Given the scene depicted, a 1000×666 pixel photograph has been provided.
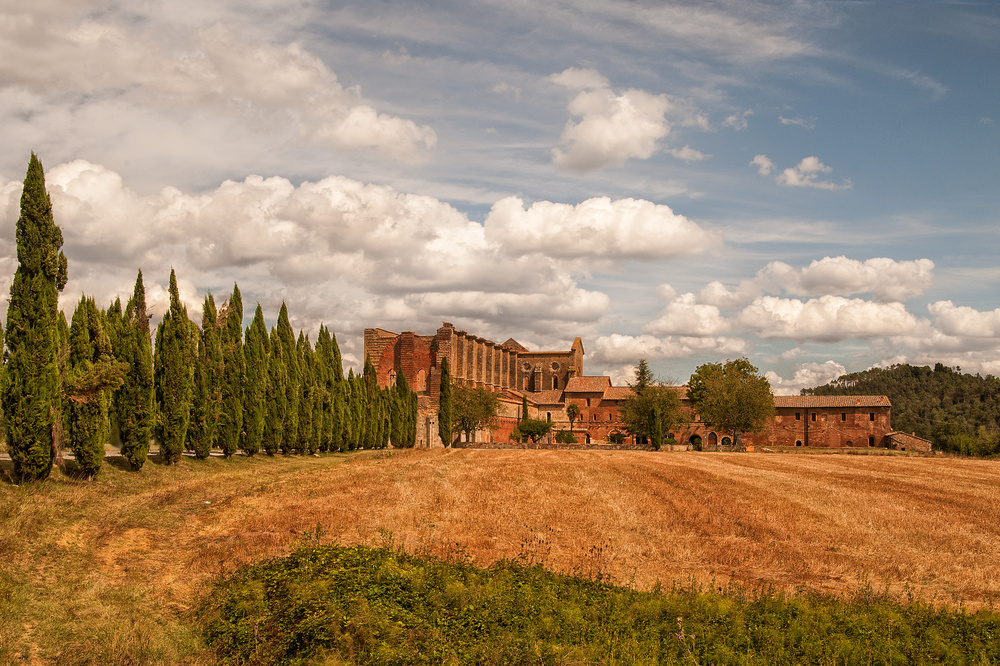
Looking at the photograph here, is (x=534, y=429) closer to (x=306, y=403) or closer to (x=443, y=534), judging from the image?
(x=306, y=403)

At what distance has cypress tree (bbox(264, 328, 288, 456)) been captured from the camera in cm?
3055

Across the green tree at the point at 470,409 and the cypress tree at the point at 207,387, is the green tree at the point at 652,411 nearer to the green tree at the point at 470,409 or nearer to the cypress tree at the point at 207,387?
the green tree at the point at 470,409

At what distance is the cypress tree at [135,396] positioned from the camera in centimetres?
1970

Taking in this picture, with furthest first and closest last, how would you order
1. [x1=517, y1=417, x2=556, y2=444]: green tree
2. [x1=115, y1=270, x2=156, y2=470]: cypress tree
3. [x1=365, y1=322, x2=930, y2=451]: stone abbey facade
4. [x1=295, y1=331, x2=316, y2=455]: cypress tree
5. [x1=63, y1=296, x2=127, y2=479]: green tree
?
[x1=365, y1=322, x2=930, y2=451]: stone abbey facade < [x1=517, y1=417, x2=556, y2=444]: green tree < [x1=295, y1=331, x2=316, y2=455]: cypress tree < [x1=115, y1=270, x2=156, y2=470]: cypress tree < [x1=63, y1=296, x2=127, y2=479]: green tree

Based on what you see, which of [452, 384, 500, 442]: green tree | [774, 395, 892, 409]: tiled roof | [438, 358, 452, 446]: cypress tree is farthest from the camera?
[774, 395, 892, 409]: tiled roof

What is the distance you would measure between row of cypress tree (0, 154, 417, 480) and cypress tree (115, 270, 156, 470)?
3 cm

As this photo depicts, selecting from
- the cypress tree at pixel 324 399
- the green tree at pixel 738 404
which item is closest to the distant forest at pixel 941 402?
the green tree at pixel 738 404

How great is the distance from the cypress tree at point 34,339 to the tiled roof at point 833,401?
226 ft

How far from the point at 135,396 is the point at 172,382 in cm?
201

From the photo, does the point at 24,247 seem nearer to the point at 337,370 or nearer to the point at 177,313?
the point at 177,313

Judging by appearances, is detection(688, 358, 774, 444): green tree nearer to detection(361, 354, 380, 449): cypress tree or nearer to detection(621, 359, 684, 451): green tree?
detection(621, 359, 684, 451): green tree

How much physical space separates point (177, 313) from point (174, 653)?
18051 mm

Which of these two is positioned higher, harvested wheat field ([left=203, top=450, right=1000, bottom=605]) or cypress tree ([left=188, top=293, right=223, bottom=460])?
cypress tree ([left=188, top=293, right=223, bottom=460])

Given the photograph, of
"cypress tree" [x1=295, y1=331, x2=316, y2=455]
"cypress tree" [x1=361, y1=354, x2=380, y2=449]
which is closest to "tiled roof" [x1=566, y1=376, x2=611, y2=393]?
"cypress tree" [x1=361, y1=354, x2=380, y2=449]
